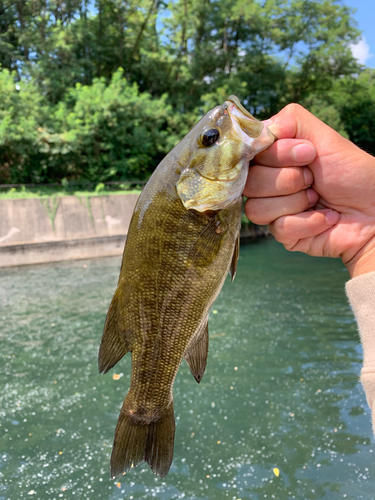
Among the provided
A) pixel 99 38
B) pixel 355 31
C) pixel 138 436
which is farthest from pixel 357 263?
pixel 355 31

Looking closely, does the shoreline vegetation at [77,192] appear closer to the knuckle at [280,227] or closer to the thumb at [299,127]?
the knuckle at [280,227]

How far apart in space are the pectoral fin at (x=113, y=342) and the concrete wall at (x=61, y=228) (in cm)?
1912

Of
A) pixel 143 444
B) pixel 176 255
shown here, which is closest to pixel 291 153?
pixel 176 255

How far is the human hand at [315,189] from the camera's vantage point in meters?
2.11

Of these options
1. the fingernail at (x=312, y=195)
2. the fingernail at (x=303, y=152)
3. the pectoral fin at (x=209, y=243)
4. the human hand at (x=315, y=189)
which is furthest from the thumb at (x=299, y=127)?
the pectoral fin at (x=209, y=243)

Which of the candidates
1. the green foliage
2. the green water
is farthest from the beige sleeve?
the green foliage

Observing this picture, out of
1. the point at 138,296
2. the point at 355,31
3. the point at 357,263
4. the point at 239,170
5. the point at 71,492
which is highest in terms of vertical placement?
the point at 355,31

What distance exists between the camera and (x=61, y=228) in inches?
843

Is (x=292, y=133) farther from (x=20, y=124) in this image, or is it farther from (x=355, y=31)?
(x=355, y=31)

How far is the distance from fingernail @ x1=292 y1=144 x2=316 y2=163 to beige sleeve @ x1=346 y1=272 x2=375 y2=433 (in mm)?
729

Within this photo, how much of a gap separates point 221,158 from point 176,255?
0.56 metres

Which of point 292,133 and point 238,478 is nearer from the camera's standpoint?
point 292,133

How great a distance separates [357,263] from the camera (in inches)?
93.0

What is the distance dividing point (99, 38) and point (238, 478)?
3464 centimetres
